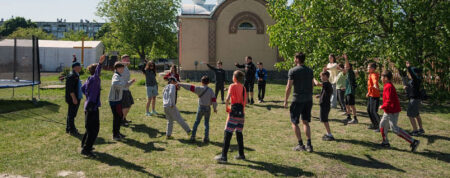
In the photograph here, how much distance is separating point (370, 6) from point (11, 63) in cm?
1444

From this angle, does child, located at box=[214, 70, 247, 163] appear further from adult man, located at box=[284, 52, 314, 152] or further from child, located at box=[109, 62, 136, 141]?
child, located at box=[109, 62, 136, 141]

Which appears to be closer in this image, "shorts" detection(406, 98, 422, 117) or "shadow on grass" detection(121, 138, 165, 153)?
"shadow on grass" detection(121, 138, 165, 153)

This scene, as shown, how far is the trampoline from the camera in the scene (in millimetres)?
13344

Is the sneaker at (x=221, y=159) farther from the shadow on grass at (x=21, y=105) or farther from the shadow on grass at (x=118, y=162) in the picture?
the shadow on grass at (x=21, y=105)

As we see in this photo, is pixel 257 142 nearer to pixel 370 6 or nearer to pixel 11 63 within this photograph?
pixel 370 6

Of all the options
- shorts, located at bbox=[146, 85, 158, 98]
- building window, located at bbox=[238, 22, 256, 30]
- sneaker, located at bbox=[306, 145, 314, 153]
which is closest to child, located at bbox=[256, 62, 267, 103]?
shorts, located at bbox=[146, 85, 158, 98]

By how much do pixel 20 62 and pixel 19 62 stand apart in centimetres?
9

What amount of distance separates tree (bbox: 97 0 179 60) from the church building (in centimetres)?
1870

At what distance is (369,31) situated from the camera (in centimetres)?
1420

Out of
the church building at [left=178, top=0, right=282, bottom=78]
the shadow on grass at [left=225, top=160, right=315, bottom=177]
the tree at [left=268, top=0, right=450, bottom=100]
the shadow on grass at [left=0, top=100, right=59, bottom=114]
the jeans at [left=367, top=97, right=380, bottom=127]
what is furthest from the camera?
the church building at [left=178, top=0, right=282, bottom=78]

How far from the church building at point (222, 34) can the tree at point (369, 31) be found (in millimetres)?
8744

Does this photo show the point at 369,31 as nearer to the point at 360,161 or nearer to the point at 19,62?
the point at 360,161

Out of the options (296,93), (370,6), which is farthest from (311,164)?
(370,6)

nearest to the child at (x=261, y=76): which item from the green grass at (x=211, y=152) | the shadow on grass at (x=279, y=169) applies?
the green grass at (x=211, y=152)
